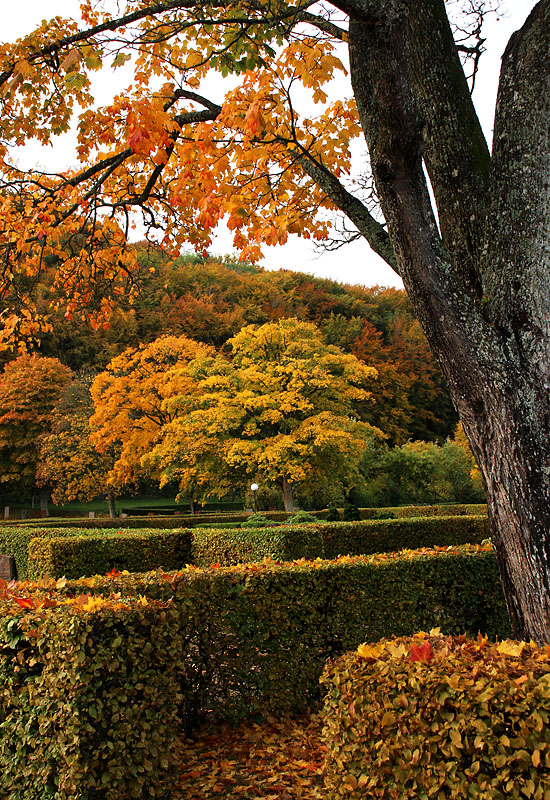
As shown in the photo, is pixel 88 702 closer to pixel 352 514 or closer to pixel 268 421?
pixel 352 514

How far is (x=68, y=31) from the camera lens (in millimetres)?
4867

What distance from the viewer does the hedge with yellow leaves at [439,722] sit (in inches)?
72.0

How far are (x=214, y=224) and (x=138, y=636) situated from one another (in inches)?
103

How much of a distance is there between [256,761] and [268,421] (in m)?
20.2

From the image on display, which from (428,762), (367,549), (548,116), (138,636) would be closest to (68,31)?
(548,116)

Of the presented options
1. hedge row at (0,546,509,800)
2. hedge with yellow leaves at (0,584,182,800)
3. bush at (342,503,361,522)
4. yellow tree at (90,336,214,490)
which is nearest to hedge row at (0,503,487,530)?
bush at (342,503,361,522)

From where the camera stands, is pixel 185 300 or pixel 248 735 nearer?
pixel 248 735

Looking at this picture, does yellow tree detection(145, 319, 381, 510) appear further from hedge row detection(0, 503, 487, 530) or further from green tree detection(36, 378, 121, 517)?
green tree detection(36, 378, 121, 517)

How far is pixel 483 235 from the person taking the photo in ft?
11.3

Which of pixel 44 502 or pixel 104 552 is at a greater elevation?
pixel 44 502

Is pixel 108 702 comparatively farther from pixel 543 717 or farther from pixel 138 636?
pixel 543 717

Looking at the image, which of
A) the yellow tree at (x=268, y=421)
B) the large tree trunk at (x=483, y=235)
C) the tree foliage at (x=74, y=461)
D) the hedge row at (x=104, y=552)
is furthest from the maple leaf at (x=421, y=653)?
the tree foliage at (x=74, y=461)

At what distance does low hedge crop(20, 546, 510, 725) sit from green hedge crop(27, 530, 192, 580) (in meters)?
3.71

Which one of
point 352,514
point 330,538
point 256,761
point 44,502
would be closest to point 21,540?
point 330,538
